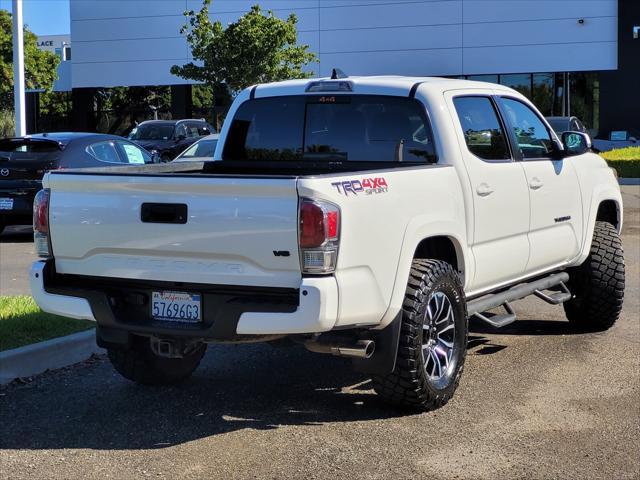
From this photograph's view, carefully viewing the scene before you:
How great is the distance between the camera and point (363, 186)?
4.60m

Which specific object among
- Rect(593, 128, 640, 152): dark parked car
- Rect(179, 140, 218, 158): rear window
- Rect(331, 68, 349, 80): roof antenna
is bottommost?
Rect(179, 140, 218, 158): rear window

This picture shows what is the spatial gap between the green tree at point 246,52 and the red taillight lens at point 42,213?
2822 centimetres

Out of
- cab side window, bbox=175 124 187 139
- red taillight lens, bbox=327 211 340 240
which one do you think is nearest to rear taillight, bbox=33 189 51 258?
red taillight lens, bbox=327 211 340 240

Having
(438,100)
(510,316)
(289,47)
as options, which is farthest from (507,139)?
(289,47)

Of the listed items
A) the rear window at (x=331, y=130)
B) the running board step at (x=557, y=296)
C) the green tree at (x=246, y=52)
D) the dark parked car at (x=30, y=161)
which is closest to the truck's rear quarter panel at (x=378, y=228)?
the rear window at (x=331, y=130)

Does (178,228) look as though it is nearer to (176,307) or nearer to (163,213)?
(163,213)

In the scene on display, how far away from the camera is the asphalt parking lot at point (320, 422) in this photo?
14.6ft

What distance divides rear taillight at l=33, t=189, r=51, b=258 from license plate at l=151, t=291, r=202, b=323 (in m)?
0.76

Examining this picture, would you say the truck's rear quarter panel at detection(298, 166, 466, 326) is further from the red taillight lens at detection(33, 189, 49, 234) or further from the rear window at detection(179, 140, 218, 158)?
the rear window at detection(179, 140, 218, 158)

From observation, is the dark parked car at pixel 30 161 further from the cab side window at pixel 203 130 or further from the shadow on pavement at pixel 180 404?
the cab side window at pixel 203 130

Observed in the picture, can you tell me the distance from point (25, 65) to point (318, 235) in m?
40.9

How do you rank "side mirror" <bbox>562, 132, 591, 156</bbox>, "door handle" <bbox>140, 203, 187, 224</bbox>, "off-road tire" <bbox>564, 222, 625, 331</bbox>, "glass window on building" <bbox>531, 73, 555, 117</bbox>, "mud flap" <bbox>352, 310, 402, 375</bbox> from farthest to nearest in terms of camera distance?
"glass window on building" <bbox>531, 73, 555, 117</bbox>, "off-road tire" <bbox>564, 222, 625, 331</bbox>, "side mirror" <bbox>562, 132, 591, 156</bbox>, "mud flap" <bbox>352, 310, 402, 375</bbox>, "door handle" <bbox>140, 203, 187, 224</bbox>

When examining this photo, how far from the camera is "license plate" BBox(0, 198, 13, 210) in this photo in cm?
1288

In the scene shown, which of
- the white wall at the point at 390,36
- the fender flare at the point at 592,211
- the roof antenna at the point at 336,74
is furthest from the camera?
the white wall at the point at 390,36
